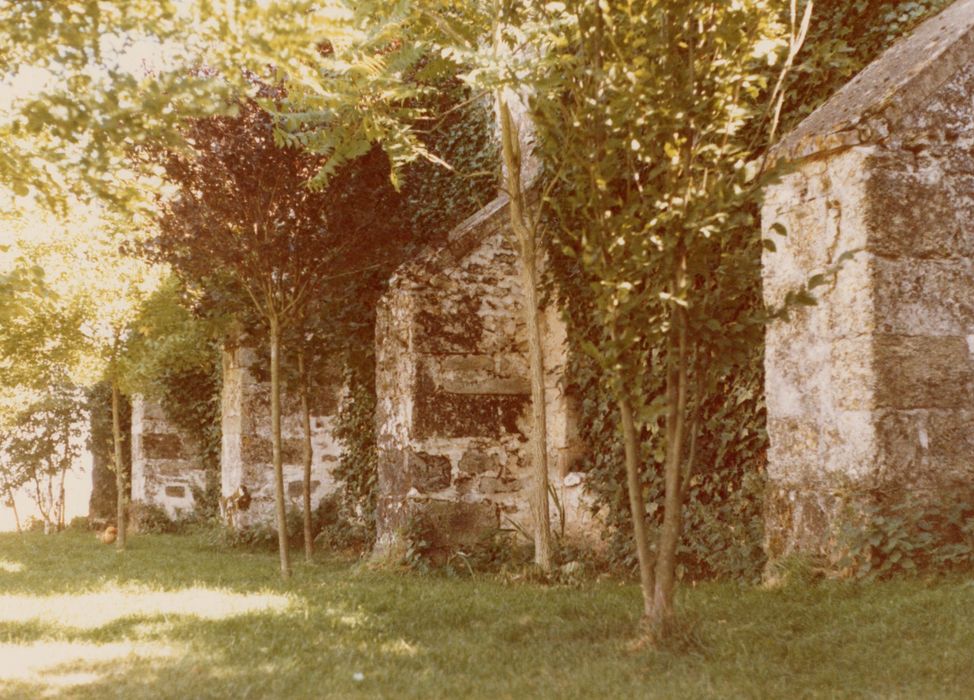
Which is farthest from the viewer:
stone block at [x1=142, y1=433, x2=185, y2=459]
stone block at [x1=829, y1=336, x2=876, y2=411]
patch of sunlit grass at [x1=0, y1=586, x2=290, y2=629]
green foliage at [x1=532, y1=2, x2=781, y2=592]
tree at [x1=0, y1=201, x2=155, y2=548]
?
stone block at [x1=142, y1=433, x2=185, y2=459]

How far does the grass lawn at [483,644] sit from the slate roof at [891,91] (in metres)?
2.47

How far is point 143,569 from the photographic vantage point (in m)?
9.51

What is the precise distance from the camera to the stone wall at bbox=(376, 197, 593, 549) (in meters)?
8.83

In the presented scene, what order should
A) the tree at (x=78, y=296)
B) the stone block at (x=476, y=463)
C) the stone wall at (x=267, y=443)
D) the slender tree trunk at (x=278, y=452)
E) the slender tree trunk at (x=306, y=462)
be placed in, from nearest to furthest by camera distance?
1. the slender tree trunk at (x=278, y=452)
2. the stone block at (x=476, y=463)
3. the slender tree trunk at (x=306, y=462)
4. the tree at (x=78, y=296)
5. the stone wall at (x=267, y=443)

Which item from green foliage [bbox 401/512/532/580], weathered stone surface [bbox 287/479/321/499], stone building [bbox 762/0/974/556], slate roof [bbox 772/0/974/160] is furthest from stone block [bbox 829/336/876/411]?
weathered stone surface [bbox 287/479/321/499]

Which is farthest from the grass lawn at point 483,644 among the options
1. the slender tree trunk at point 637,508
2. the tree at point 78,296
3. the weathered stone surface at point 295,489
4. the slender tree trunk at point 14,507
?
the slender tree trunk at point 14,507

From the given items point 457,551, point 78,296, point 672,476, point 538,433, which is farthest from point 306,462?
point 672,476

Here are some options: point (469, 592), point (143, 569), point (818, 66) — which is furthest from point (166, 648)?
point (818, 66)

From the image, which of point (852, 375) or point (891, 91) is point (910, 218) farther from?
point (852, 375)

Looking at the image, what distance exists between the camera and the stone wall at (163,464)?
15766 mm

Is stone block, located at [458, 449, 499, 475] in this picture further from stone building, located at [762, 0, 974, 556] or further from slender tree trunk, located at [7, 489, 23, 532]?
slender tree trunk, located at [7, 489, 23, 532]

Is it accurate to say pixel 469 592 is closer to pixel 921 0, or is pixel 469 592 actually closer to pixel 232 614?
pixel 232 614

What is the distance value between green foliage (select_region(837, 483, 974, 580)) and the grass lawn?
0.18 meters

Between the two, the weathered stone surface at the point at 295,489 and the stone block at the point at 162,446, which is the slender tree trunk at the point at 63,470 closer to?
the stone block at the point at 162,446
